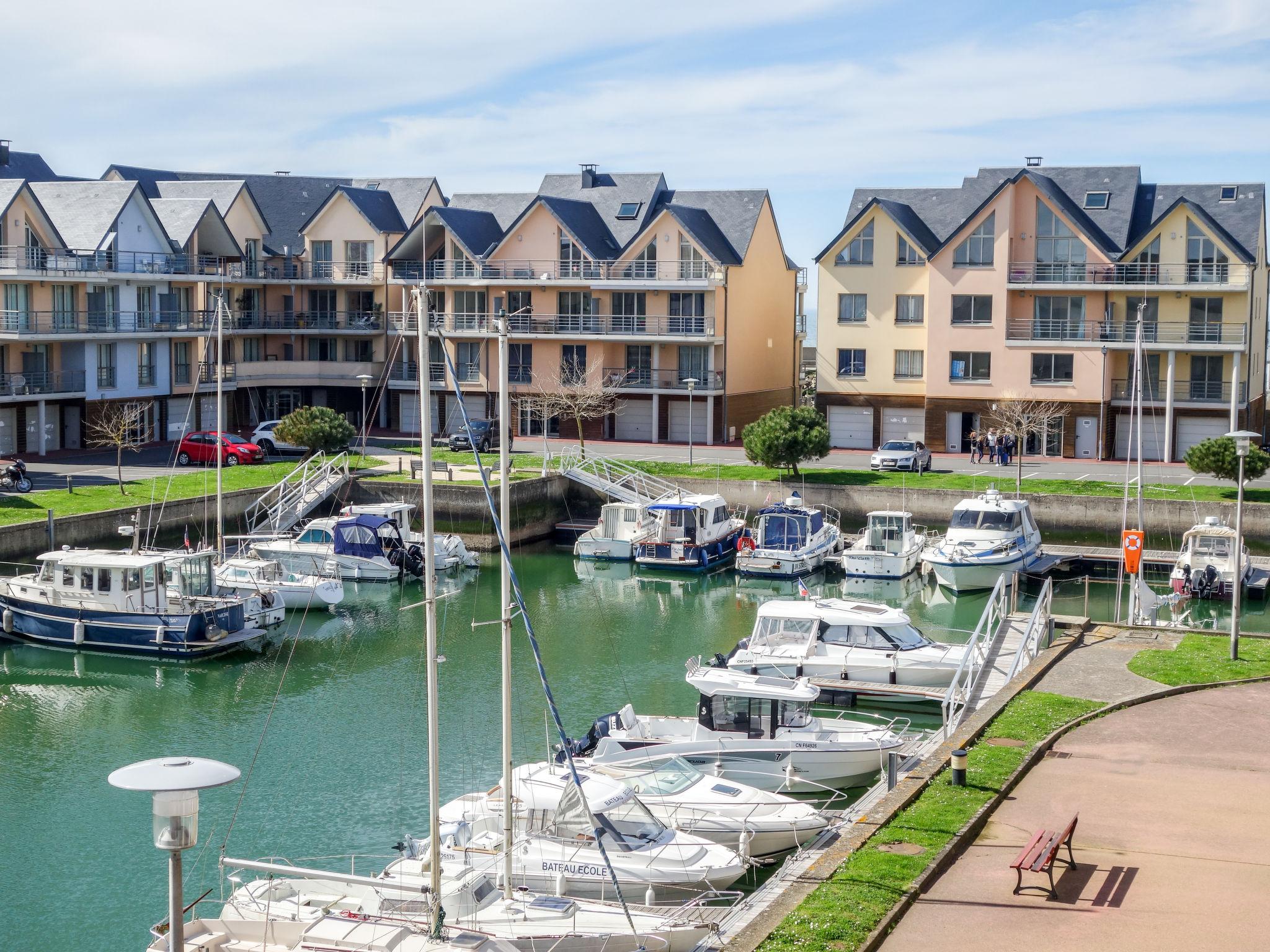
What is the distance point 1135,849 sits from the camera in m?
22.1

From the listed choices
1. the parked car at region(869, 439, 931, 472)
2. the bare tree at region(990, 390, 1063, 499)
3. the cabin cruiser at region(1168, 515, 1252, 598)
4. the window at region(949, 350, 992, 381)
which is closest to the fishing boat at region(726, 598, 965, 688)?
the cabin cruiser at region(1168, 515, 1252, 598)

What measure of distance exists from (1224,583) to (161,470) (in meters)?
40.5

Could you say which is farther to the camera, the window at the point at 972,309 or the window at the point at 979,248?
the window at the point at 972,309

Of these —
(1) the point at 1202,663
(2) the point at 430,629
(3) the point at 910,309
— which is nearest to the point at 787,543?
(1) the point at 1202,663

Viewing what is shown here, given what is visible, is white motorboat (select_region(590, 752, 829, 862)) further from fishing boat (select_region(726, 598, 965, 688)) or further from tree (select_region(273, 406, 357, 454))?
tree (select_region(273, 406, 357, 454))

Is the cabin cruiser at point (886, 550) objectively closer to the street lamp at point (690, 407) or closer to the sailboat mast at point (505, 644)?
the street lamp at point (690, 407)

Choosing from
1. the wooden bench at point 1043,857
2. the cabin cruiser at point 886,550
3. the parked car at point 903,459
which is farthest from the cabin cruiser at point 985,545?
the wooden bench at point 1043,857

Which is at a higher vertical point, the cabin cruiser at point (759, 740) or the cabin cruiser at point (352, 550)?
the cabin cruiser at point (352, 550)

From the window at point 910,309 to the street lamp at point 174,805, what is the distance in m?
63.8

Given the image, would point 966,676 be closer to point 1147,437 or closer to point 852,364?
A: point 1147,437

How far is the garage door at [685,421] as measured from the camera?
7581cm

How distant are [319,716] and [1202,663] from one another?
1996 cm

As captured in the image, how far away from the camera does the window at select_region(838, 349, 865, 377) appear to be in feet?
249

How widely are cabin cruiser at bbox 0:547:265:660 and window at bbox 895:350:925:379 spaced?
40678 millimetres
